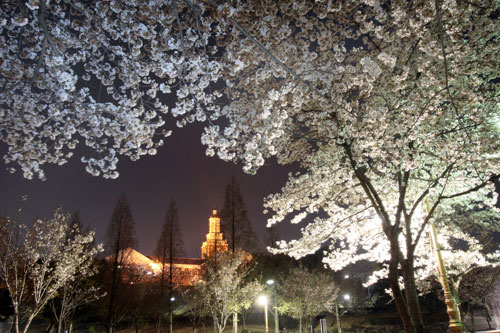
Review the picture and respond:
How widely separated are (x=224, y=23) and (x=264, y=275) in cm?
3123

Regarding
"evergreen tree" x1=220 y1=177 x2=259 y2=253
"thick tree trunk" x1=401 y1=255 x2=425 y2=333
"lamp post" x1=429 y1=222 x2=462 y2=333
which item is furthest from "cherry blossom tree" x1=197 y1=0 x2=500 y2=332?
"evergreen tree" x1=220 y1=177 x2=259 y2=253

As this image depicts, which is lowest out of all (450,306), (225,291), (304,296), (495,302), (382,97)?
(495,302)

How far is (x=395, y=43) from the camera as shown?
256 inches

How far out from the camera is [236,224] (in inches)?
1228

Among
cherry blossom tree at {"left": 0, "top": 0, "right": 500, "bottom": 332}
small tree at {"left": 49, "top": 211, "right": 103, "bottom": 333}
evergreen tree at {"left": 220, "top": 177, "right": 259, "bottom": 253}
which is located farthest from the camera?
evergreen tree at {"left": 220, "top": 177, "right": 259, "bottom": 253}

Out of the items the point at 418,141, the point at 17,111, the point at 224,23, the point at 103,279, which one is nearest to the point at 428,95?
the point at 418,141

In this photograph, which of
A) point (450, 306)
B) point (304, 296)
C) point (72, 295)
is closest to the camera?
point (450, 306)

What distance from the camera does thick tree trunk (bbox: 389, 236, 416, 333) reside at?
610 cm

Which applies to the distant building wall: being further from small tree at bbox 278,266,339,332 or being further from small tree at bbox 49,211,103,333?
small tree at bbox 49,211,103,333

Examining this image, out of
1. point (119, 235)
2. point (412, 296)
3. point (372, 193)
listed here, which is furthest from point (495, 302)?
point (119, 235)

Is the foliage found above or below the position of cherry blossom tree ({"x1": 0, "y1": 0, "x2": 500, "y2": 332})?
below

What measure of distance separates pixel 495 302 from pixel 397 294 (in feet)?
107

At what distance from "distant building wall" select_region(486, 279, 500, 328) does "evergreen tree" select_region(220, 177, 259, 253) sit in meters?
21.5

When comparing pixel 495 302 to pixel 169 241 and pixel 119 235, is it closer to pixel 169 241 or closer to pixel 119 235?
pixel 169 241
